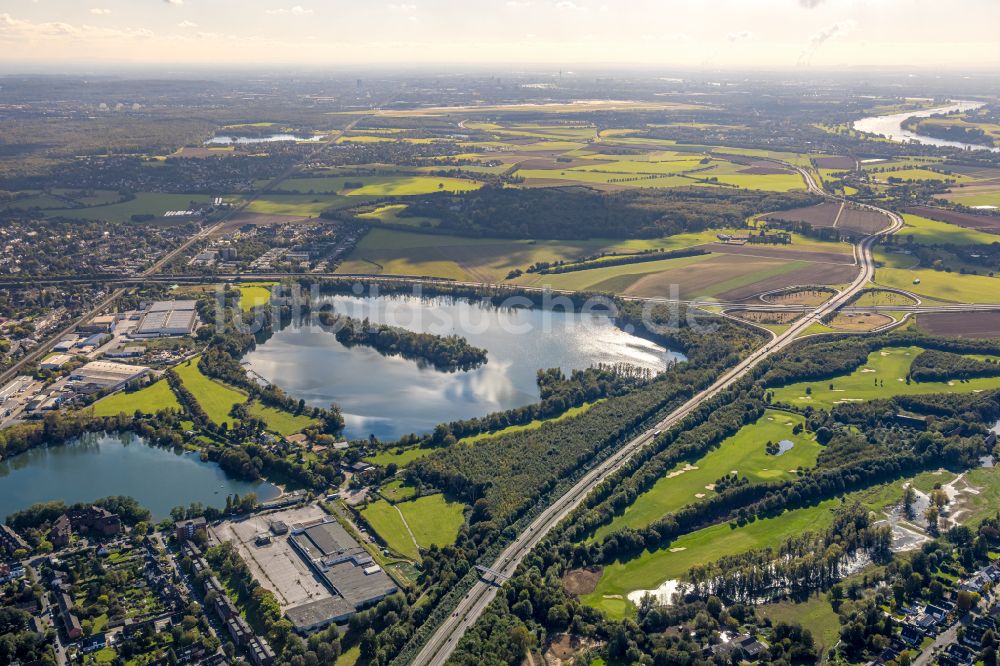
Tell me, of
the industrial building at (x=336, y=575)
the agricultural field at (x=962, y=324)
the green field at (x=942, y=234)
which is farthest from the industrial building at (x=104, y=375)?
the green field at (x=942, y=234)

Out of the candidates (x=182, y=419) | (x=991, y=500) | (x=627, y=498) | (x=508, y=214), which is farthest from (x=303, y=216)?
(x=991, y=500)

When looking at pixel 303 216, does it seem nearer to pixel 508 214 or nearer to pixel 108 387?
pixel 508 214

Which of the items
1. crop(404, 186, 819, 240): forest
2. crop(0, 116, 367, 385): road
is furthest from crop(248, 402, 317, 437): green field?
crop(404, 186, 819, 240): forest

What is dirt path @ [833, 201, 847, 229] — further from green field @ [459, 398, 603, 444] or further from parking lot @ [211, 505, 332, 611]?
parking lot @ [211, 505, 332, 611]

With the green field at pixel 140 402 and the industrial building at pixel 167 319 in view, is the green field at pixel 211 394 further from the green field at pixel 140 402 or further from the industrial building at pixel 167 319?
the industrial building at pixel 167 319

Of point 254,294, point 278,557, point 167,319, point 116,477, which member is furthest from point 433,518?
point 254,294

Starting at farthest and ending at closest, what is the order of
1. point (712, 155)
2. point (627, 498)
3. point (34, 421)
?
point (712, 155)
point (34, 421)
point (627, 498)

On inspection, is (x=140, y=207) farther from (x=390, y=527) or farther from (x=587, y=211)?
(x=390, y=527)
